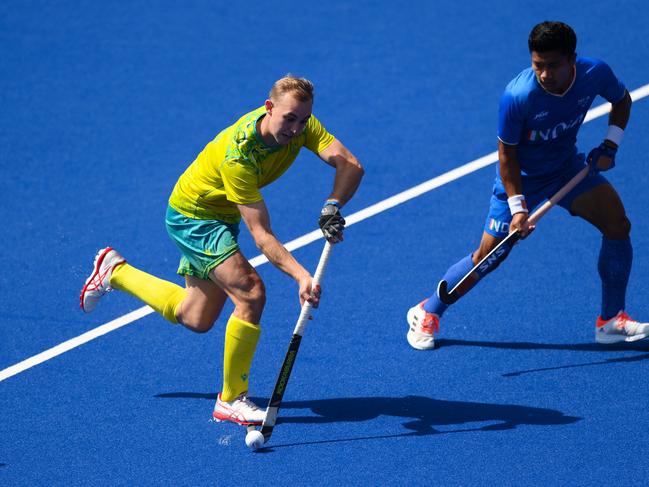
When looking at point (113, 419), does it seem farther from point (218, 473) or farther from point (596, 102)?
point (596, 102)

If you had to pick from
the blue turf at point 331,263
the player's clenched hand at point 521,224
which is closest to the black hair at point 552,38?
the player's clenched hand at point 521,224

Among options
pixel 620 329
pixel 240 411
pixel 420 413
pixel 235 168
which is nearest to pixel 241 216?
pixel 235 168

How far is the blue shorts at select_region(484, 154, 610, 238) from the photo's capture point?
6.01 m

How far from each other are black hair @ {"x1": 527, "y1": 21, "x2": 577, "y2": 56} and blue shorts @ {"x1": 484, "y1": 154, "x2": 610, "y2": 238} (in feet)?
2.90

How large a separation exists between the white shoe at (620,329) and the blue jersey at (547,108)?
109 centimetres

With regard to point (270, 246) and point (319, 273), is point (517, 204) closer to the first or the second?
point (319, 273)

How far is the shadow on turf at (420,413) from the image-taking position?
5520mm

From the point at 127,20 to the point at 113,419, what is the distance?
6370 millimetres

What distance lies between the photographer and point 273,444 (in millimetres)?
5488

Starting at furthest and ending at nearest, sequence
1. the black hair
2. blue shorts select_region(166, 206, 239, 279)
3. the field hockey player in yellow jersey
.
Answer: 1. blue shorts select_region(166, 206, 239, 279)
2. the black hair
3. the field hockey player in yellow jersey

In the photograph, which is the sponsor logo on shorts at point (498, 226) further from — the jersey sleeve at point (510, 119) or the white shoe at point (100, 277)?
the white shoe at point (100, 277)

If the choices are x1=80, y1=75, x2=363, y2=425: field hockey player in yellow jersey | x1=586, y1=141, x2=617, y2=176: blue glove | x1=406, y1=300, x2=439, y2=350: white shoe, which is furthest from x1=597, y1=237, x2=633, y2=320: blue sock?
x1=80, y1=75, x2=363, y2=425: field hockey player in yellow jersey

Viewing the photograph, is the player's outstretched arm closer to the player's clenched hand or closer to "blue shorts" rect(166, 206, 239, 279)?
"blue shorts" rect(166, 206, 239, 279)

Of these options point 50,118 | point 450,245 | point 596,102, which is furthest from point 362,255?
point 50,118
